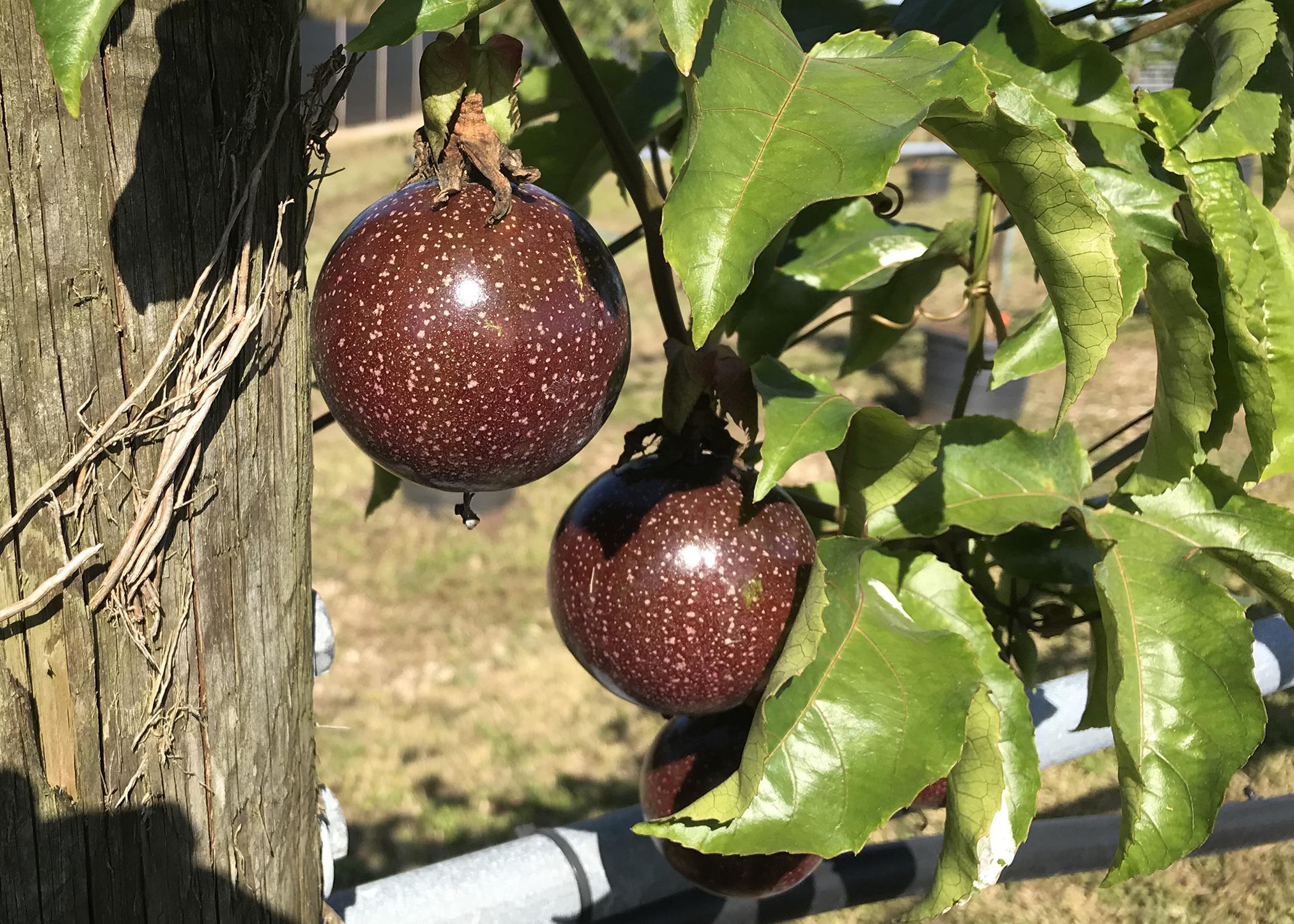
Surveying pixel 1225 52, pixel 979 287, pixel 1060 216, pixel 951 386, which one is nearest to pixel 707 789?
pixel 979 287

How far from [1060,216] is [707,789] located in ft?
2.09

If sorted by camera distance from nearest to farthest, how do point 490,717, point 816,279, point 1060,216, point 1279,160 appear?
1. point 1060,216
2. point 1279,160
3. point 816,279
4. point 490,717

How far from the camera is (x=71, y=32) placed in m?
0.49

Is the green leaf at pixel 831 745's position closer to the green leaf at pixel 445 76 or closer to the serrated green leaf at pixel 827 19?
the green leaf at pixel 445 76

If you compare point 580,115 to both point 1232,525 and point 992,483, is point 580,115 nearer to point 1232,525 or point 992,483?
point 992,483

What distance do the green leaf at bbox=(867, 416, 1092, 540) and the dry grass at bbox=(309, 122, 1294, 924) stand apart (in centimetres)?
116

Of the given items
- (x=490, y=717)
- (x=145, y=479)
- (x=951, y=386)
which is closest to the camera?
(x=145, y=479)

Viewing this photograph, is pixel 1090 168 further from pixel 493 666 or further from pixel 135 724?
pixel 493 666

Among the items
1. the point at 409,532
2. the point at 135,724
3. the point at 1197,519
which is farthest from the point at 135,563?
the point at 409,532

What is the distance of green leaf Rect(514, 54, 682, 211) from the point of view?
971 mm

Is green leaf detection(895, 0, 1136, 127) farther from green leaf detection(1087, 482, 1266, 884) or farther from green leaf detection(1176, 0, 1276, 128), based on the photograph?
green leaf detection(1087, 482, 1266, 884)

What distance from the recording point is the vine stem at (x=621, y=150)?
0.73 metres

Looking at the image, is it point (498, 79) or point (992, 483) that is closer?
point (498, 79)

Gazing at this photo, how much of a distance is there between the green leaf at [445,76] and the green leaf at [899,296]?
0.57m
